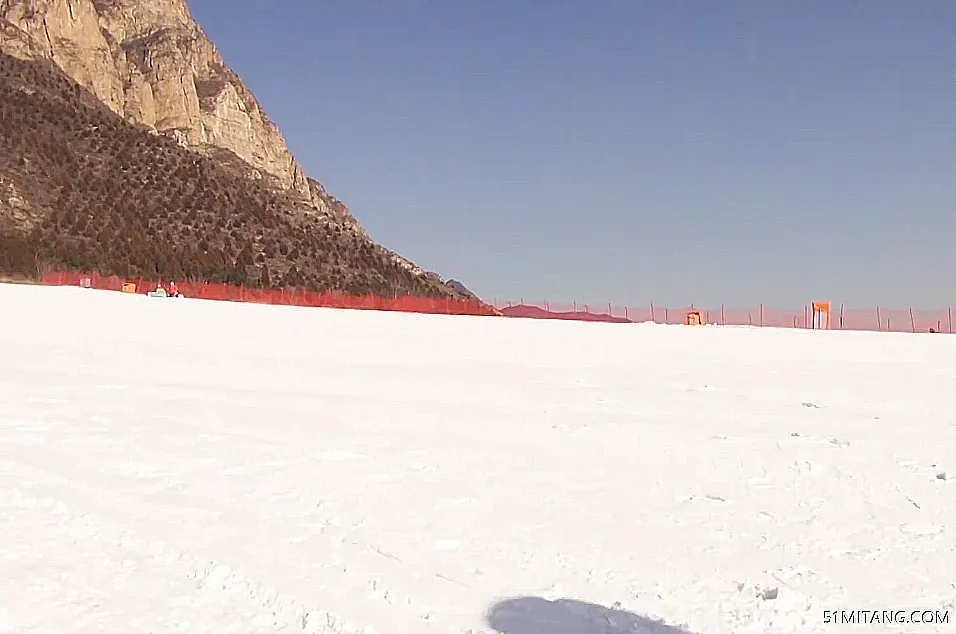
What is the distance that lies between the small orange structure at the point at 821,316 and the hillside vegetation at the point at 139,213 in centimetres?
2617

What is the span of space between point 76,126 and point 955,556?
189 feet

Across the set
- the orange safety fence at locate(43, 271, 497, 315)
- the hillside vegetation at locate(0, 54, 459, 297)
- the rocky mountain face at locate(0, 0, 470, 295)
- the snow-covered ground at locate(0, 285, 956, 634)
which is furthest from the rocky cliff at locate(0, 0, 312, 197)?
the snow-covered ground at locate(0, 285, 956, 634)

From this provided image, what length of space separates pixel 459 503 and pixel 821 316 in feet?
105

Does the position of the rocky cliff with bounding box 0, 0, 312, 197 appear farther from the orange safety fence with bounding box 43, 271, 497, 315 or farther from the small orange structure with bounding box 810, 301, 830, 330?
the small orange structure with bounding box 810, 301, 830, 330

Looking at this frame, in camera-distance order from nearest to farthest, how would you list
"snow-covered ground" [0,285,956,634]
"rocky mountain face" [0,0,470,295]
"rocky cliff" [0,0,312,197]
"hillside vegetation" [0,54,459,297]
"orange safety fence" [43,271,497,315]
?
"snow-covered ground" [0,285,956,634], "orange safety fence" [43,271,497,315], "hillside vegetation" [0,54,459,297], "rocky mountain face" [0,0,470,295], "rocky cliff" [0,0,312,197]

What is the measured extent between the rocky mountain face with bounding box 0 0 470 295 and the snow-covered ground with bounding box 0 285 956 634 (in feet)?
160

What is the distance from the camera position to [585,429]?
10445 millimetres

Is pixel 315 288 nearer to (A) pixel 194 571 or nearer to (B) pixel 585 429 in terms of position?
(B) pixel 585 429

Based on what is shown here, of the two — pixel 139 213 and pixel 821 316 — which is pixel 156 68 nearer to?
pixel 139 213

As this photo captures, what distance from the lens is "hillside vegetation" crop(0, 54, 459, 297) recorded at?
46.2 metres

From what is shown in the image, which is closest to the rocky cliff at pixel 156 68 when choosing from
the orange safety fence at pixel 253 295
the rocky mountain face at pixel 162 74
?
the rocky mountain face at pixel 162 74

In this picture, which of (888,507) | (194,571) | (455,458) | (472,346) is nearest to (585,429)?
(455,458)

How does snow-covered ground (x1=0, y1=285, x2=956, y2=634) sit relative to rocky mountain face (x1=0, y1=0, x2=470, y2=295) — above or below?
below

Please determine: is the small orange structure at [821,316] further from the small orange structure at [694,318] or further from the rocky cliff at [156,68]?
the rocky cliff at [156,68]
